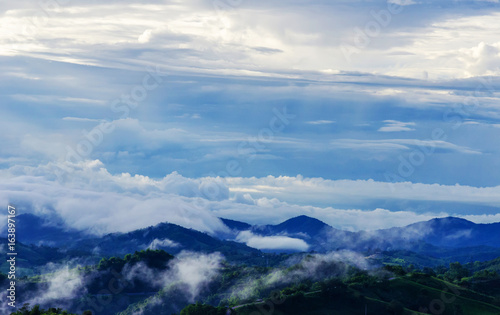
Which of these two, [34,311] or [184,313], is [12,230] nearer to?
[34,311]

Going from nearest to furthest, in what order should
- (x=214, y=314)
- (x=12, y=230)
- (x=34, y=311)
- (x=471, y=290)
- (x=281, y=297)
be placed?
(x=34, y=311) < (x=12, y=230) < (x=214, y=314) < (x=281, y=297) < (x=471, y=290)

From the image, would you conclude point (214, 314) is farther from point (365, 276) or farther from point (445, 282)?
point (445, 282)

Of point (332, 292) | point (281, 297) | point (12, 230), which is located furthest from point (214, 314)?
point (12, 230)

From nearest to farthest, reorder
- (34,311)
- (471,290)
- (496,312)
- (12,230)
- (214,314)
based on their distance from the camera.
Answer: (34,311), (12,230), (214,314), (496,312), (471,290)

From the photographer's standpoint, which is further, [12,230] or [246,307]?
[246,307]

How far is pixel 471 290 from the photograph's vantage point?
195m

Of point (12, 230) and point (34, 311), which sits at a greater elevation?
point (12, 230)

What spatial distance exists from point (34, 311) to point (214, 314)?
51190mm

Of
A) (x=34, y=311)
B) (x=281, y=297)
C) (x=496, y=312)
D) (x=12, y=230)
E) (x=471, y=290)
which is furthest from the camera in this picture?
(x=471, y=290)

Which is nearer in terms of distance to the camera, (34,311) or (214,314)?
(34,311)

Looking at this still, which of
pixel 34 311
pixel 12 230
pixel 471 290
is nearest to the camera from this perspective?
pixel 34 311

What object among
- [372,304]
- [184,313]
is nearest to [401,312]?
[372,304]

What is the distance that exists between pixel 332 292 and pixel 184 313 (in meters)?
43.1

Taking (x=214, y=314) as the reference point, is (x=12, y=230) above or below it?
above
